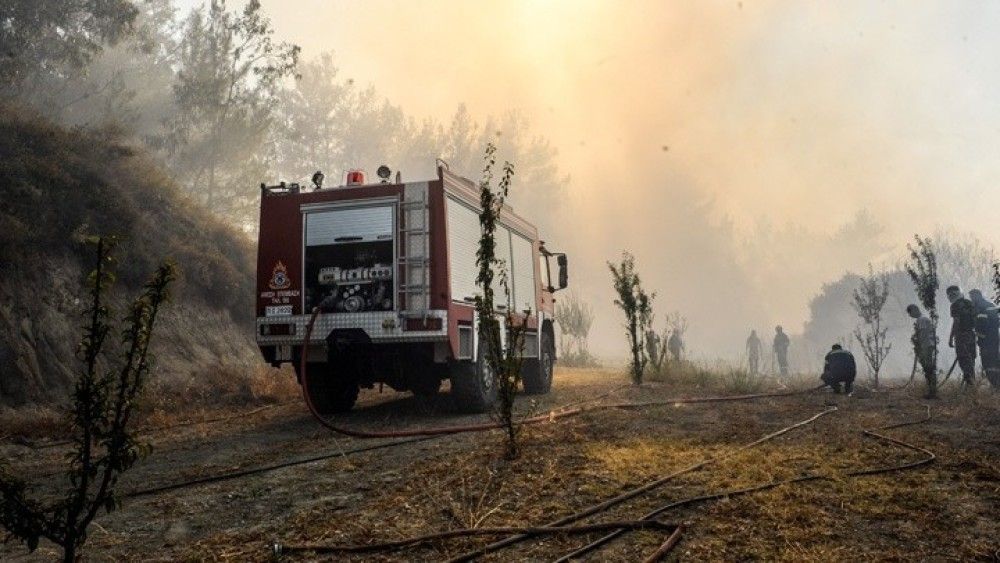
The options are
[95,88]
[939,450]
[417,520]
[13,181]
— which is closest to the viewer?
[417,520]

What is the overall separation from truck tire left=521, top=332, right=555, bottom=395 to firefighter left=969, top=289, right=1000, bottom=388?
8437 millimetres

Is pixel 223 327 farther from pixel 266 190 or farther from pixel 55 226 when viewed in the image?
pixel 266 190

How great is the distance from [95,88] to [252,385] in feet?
77.9

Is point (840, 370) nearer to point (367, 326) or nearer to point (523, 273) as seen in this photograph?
point (523, 273)

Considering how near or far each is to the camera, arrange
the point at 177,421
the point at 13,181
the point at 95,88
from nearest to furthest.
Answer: the point at 177,421 < the point at 13,181 < the point at 95,88

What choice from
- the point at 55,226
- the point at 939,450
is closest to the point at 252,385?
the point at 55,226

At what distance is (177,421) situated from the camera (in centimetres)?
955

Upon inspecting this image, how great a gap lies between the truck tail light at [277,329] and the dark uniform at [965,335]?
1198 cm

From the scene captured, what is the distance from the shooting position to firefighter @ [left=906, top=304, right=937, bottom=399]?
→ 34.2 ft

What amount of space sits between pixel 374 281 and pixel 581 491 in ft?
15.8

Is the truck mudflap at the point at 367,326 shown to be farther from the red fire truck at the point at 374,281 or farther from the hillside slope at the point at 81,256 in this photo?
the hillside slope at the point at 81,256

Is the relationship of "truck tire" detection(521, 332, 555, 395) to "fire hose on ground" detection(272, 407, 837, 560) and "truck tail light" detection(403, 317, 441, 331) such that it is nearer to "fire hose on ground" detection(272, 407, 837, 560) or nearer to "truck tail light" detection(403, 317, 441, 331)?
"truck tail light" detection(403, 317, 441, 331)

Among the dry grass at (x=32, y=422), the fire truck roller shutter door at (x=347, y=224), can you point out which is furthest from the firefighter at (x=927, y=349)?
the dry grass at (x=32, y=422)

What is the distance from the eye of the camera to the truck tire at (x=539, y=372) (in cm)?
1187
